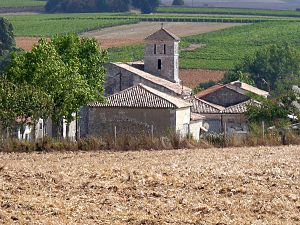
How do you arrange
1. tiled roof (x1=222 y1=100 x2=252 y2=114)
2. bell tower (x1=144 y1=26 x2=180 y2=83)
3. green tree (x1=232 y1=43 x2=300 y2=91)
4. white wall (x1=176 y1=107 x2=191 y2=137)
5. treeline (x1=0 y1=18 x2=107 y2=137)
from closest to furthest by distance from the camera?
treeline (x1=0 y1=18 x2=107 y2=137), white wall (x1=176 y1=107 x2=191 y2=137), tiled roof (x1=222 y1=100 x2=252 y2=114), bell tower (x1=144 y1=26 x2=180 y2=83), green tree (x1=232 y1=43 x2=300 y2=91)

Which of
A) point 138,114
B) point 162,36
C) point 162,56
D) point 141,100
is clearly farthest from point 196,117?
point 162,36

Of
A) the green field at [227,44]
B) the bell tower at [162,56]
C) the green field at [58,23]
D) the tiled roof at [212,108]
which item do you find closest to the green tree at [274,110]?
the tiled roof at [212,108]

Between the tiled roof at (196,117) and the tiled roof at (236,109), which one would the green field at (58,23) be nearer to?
the tiled roof at (236,109)

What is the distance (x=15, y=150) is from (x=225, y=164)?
9.01 metres

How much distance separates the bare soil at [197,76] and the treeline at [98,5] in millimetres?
70320

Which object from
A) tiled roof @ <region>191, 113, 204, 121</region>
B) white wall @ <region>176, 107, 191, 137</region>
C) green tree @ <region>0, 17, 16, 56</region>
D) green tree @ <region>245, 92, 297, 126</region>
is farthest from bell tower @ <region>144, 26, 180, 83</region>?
green tree @ <region>0, 17, 16, 56</region>

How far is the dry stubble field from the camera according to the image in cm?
1747

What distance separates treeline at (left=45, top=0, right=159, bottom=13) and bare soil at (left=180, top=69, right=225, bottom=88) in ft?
231

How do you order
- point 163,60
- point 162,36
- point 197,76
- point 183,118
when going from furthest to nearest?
point 197,76 → point 162,36 → point 163,60 → point 183,118

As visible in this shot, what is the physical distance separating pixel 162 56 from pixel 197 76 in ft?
68.8

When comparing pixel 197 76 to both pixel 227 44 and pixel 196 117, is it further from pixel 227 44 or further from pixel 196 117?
pixel 196 117

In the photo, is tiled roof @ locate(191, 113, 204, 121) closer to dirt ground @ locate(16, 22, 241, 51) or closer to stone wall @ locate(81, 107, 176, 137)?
stone wall @ locate(81, 107, 176, 137)

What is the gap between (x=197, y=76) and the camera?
10269cm

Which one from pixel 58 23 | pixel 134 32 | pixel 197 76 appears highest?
pixel 58 23
